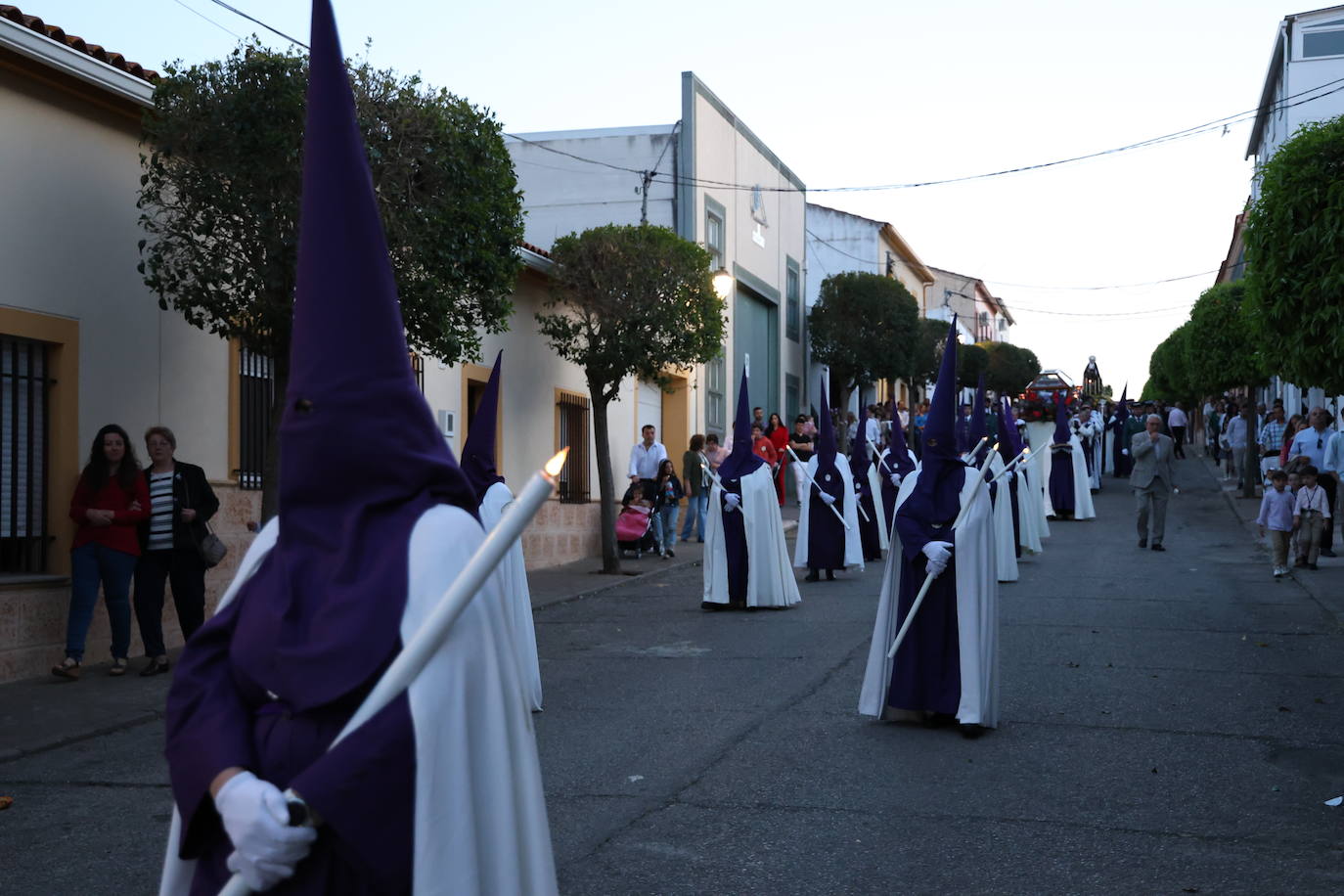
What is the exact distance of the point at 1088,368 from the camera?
58406 mm

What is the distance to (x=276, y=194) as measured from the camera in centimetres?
1005

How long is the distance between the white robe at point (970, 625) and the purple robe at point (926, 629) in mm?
61

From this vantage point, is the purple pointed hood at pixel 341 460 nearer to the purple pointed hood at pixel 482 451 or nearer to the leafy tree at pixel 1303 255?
the purple pointed hood at pixel 482 451

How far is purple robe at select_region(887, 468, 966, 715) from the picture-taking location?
318 inches

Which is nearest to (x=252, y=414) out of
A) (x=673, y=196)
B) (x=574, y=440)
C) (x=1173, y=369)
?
(x=574, y=440)

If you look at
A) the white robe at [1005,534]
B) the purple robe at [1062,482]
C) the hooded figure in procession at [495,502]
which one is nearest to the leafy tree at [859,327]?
the purple robe at [1062,482]

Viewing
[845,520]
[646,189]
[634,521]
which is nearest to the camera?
[845,520]

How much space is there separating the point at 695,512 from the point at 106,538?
13371mm

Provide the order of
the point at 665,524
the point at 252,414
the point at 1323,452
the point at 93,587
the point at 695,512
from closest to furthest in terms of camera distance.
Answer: the point at 93,587, the point at 252,414, the point at 1323,452, the point at 665,524, the point at 695,512

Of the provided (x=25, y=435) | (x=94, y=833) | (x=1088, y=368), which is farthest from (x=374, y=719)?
(x=1088, y=368)

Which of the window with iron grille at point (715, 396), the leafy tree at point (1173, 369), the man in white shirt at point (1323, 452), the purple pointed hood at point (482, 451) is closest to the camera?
the purple pointed hood at point (482, 451)

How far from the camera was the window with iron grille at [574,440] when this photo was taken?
20.3 m

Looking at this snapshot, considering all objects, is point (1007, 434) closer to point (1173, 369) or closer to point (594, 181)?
point (594, 181)

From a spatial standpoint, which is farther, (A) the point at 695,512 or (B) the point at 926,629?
(A) the point at 695,512
